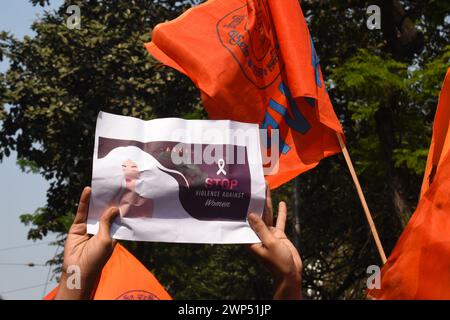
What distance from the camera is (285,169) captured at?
6945mm

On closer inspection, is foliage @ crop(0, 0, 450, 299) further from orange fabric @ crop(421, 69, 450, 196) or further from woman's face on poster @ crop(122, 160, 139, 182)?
woman's face on poster @ crop(122, 160, 139, 182)

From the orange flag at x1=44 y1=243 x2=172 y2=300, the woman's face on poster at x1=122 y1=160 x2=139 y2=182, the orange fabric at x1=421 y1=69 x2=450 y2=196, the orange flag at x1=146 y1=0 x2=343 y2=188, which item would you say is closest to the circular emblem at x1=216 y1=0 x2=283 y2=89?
the orange flag at x1=146 y1=0 x2=343 y2=188

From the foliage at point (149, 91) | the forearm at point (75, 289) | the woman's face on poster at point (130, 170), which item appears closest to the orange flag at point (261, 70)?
the woman's face on poster at point (130, 170)

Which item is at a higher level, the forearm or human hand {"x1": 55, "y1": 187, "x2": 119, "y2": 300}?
human hand {"x1": 55, "y1": 187, "x2": 119, "y2": 300}

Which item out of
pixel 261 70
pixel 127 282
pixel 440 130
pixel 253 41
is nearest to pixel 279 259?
pixel 440 130

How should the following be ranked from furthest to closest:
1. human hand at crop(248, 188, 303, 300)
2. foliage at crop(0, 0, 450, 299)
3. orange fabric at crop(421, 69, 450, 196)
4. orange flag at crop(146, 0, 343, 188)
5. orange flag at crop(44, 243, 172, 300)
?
1. foliage at crop(0, 0, 450, 299)
2. orange flag at crop(44, 243, 172, 300)
3. orange flag at crop(146, 0, 343, 188)
4. orange fabric at crop(421, 69, 450, 196)
5. human hand at crop(248, 188, 303, 300)

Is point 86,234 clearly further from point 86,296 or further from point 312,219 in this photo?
point 312,219

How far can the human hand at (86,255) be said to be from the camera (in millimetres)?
3508

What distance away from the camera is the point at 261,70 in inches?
297

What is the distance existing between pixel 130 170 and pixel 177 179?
0.65 ft

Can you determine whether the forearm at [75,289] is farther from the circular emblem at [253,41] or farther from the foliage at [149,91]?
the foliage at [149,91]

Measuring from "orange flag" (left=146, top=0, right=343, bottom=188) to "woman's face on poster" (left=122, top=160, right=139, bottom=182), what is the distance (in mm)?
3233

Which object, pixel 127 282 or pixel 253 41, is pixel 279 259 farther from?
pixel 127 282

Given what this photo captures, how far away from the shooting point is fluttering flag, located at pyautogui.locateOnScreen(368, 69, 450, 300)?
369cm
